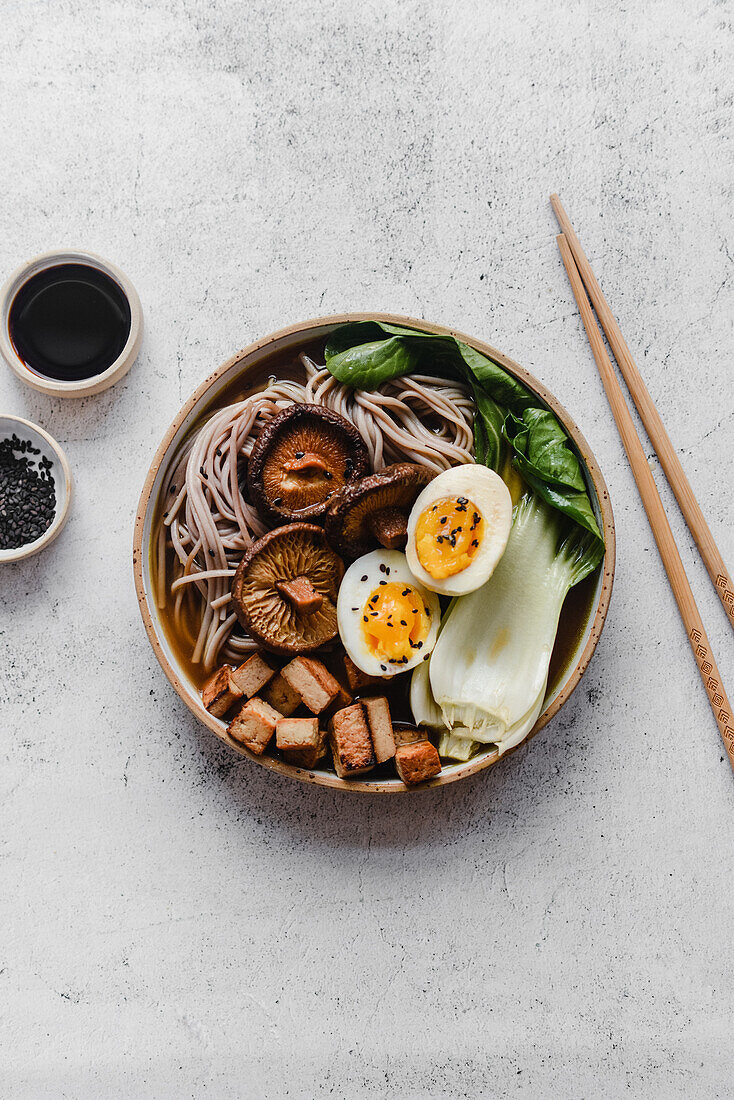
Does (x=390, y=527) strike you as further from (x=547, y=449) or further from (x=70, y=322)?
(x=70, y=322)

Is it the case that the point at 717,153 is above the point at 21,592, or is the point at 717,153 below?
above

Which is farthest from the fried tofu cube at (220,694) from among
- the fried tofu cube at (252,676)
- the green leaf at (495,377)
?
the green leaf at (495,377)

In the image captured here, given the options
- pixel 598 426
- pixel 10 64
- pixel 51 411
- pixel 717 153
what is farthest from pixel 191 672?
pixel 717 153

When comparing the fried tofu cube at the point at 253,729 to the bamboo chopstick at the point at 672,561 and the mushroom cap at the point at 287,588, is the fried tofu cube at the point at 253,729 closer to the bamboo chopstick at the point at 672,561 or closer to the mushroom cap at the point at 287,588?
the mushroom cap at the point at 287,588

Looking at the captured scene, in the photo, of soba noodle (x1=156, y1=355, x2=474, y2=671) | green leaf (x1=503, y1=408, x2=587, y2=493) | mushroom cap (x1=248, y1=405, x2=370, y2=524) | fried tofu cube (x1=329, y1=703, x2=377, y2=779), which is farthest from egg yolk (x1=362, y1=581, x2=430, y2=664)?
green leaf (x1=503, y1=408, x2=587, y2=493)

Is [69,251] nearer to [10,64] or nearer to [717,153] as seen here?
[10,64]

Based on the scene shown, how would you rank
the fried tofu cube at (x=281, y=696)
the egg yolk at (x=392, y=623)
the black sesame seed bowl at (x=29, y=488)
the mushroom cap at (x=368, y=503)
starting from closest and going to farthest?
the mushroom cap at (x=368, y=503), the egg yolk at (x=392, y=623), the fried tofu cube at (x=281, y=696), the black sesame seed bowl at (x=29, y=488)

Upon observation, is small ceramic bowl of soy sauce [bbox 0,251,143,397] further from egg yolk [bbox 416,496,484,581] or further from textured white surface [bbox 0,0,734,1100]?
egg yolk [bbox 416,496,484,581]
